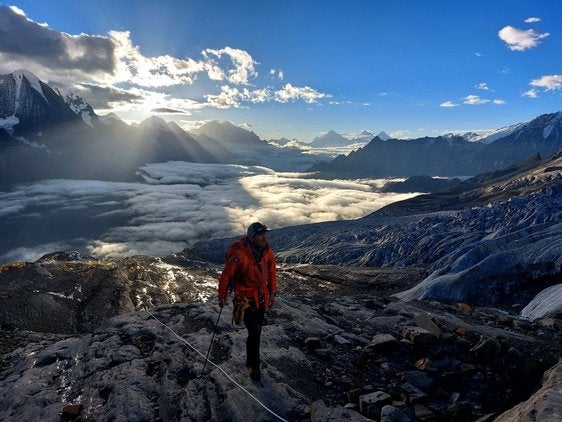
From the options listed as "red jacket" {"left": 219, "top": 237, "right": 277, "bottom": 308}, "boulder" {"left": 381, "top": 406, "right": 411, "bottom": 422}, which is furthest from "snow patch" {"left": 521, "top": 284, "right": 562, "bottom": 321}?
"red jacket" {"left": 219, "top": 237, "right": 277, "bottom": 308}

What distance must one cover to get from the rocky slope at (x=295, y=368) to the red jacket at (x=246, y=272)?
2479mm

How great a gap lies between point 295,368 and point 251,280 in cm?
326

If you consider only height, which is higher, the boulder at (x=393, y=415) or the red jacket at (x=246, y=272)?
the red jacket at (x=246, y=272)

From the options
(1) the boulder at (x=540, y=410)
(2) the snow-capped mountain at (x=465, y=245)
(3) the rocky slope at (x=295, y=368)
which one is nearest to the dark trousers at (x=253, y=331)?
(3) the rocky slope at (x=295, y=368)

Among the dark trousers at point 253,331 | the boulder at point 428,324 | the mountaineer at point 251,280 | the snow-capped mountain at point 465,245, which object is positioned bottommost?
the snow-capped mountain at point 465,245

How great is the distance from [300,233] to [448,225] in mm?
51697

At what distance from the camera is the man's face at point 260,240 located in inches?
408

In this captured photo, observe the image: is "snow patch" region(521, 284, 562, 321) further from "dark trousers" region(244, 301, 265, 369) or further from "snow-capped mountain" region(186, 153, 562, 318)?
"dark trousers" region(244, 301, 265, 369)

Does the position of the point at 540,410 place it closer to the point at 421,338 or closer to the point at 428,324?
the point at 421,338

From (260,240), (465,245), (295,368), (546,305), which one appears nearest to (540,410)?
(295,368)

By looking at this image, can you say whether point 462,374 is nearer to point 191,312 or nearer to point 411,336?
point 411,336

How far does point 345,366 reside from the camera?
11852 mm

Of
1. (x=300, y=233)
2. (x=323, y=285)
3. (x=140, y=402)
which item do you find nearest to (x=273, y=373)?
(x=140, y=402)

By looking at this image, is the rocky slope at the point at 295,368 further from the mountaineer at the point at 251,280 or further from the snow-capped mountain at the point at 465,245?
the snow-capped mountain at the point at 465,245
